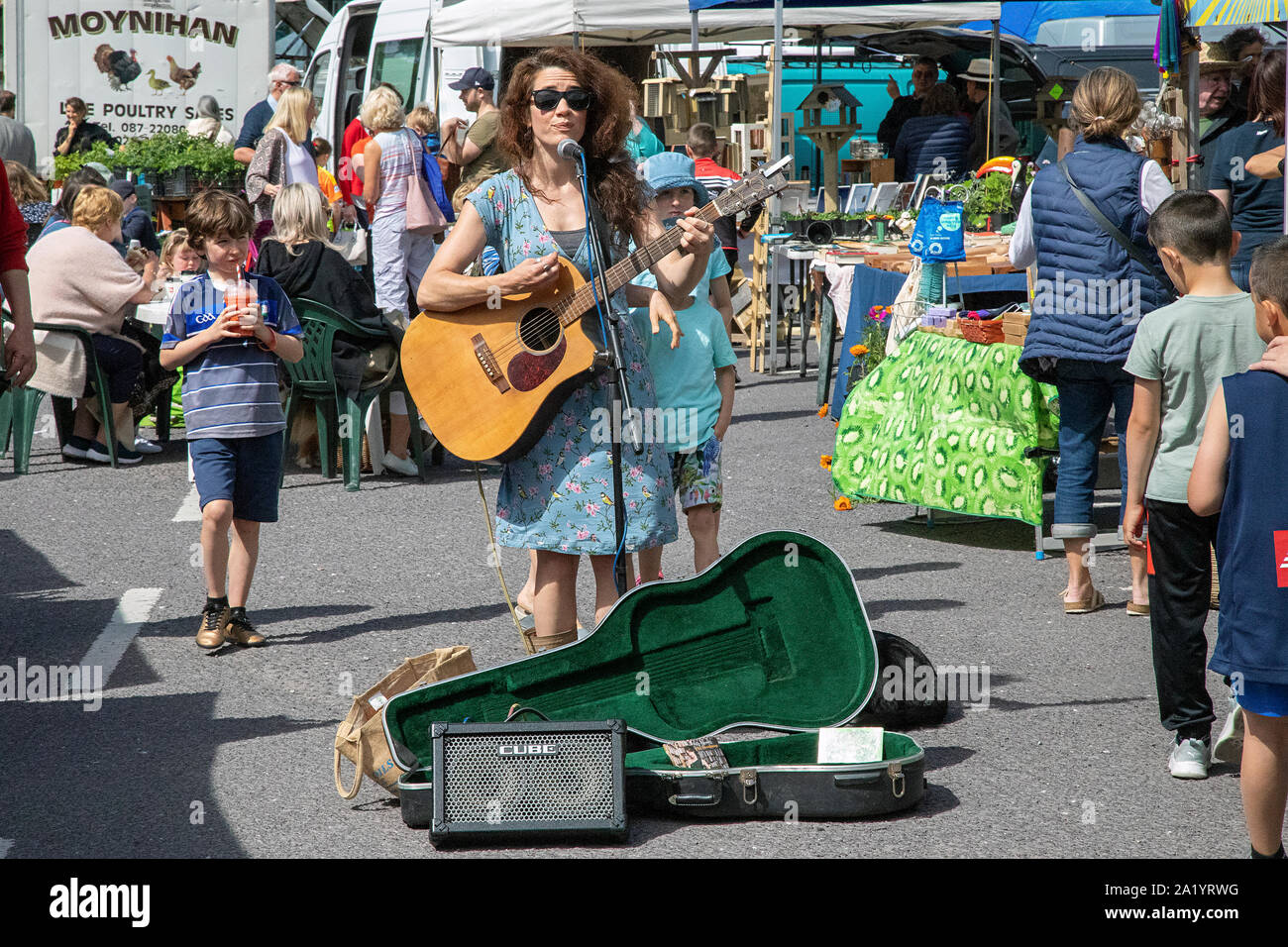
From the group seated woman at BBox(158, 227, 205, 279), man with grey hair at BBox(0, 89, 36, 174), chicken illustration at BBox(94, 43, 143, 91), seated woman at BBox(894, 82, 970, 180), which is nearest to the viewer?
seated woman at BBox(158, 227, 205, 279)

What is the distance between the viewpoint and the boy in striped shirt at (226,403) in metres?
5.56

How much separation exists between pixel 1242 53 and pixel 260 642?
6140 mm

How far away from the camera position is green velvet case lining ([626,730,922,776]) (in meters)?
4.07

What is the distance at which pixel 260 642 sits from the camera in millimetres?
5703

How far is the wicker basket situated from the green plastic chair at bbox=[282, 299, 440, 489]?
312cm

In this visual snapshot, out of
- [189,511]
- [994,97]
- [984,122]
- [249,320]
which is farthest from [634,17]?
[249,320]

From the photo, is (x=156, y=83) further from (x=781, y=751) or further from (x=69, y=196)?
(x=781, y=751)

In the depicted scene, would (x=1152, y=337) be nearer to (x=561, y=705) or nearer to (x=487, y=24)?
(x=561, y=705)

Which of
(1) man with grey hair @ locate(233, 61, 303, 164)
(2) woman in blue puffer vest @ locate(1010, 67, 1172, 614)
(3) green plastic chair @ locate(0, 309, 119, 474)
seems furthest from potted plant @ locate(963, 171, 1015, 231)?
(3) green plastic chair @ locate(0, 309, 119, 474)

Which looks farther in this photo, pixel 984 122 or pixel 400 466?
pixel 984 122

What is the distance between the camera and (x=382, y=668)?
5.40m

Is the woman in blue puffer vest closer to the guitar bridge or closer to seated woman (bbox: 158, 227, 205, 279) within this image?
the guitar bridge

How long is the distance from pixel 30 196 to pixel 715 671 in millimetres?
7694
